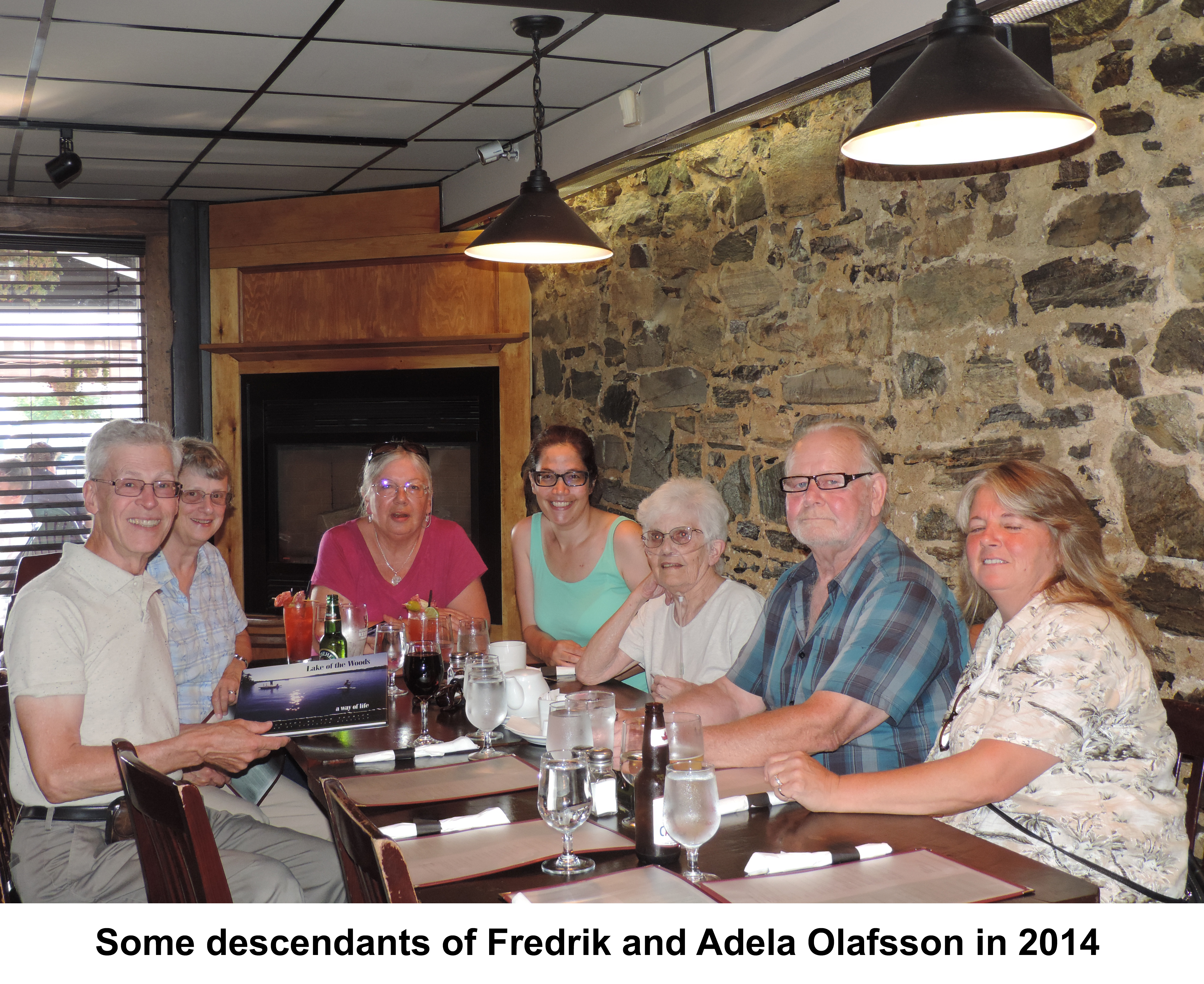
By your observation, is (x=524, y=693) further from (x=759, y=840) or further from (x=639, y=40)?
(x=639, y=40)

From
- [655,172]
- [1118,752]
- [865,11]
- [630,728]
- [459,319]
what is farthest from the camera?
[459,319]

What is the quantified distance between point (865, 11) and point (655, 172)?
1.62m

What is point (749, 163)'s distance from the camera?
3.87 meters

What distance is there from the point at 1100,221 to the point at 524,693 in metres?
1.70

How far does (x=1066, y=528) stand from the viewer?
198 centimetres

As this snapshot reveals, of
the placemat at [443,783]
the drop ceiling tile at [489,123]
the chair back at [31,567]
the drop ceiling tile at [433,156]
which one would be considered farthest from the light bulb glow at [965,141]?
the chair back at [31,567]

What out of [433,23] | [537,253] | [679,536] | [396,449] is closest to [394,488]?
[396,449]

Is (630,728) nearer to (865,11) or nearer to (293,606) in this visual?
(293,606)

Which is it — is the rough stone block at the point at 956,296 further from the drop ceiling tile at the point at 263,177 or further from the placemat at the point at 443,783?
the drop ceiling tile at the point at 263,177

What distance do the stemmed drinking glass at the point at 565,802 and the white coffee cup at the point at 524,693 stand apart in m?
0.85

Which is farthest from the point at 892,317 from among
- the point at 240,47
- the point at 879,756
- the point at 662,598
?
the point at 240,47

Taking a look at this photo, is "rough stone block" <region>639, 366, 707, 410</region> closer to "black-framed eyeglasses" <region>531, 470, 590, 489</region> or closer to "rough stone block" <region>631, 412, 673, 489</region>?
"rough stone block" <region>631, 412, 673, 489</region>

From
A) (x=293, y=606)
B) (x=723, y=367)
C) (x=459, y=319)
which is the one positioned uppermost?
(x=459, y=319)

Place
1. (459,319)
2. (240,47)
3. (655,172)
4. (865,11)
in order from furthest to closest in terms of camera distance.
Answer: (459,319)
(655,172)
(240,47)
(865,11)
